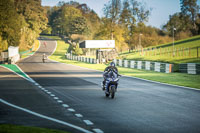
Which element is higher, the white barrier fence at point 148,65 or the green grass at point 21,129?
the white barrier fence at point 148,65

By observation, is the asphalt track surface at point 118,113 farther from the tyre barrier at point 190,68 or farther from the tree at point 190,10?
the tree at point 190,10

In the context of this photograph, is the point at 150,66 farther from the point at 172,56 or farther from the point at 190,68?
the point at 172,56

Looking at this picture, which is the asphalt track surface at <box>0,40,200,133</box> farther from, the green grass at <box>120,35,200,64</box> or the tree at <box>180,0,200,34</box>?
the tree at <box>180,0,200,34</box>

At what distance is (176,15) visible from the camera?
138 metres

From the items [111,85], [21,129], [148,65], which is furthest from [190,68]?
[21,129]

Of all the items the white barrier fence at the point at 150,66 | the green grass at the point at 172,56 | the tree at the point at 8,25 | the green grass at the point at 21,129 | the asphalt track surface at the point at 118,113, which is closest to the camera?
the green grass at the point at 21,129

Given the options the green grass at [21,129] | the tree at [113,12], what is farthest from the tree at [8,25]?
the green grass at [21,129]

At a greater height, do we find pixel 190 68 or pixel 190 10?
pixel 190 10

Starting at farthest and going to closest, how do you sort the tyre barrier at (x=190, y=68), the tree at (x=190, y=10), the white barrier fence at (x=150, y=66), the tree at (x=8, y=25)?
1. the tree at (x=190, y=10)
2. the tree at (x=8, y=25)
3. the white barrier fence at (x=150, y=66)
4. the tyre barrier at (x=190, y=68)

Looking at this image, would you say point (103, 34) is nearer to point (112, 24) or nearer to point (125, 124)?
point (112, 24)

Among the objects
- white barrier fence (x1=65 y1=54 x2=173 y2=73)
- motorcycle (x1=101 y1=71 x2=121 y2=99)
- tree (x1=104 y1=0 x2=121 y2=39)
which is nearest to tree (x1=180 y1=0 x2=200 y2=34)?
tree (x1=104 y1=0 x2=121 y2=39)

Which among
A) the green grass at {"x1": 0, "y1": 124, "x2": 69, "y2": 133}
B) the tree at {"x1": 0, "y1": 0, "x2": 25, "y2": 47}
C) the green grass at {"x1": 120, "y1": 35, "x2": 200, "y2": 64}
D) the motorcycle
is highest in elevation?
the tree at {"x1": 0, "y1": 0, "x2": 25, "y2": 47}

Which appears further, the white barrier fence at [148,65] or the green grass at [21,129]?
the white barrier fence at [148,65]

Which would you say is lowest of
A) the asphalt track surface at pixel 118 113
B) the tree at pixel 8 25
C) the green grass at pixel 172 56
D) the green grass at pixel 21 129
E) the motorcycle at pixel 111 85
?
the asphalt track surface at pixel 118 113
